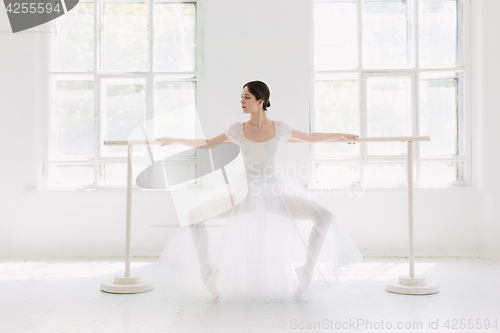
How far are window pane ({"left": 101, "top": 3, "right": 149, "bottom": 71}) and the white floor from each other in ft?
6.97

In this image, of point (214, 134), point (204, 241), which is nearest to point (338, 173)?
point (214, 134)

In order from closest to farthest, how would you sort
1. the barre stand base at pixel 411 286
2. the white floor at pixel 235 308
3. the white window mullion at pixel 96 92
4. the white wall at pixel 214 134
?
1. the white floor at pixel 235 308
2. the barre stand base at pixel 411 286
3. the white wall at pixel 214 134
4. the white window mullion at pixel 96 92

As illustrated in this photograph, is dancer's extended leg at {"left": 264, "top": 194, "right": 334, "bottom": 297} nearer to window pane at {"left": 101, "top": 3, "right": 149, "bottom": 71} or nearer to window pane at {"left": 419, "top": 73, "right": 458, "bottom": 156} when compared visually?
window pane at {"left": 419, "top": 73, "right": 458, "bottom": 156}

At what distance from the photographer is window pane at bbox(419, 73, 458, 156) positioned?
4461 millimetres

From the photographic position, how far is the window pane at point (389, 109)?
4.46 m

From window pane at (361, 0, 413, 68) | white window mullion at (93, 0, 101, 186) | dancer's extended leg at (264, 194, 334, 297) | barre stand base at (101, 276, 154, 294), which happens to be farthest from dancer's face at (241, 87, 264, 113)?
white window mullion at (93, 0, 101, 186)

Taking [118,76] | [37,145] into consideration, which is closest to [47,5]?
[118,76]

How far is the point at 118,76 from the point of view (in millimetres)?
4461

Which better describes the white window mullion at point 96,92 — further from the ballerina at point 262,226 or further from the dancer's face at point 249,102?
the dancer's face at point 249,102

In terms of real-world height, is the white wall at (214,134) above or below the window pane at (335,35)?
below

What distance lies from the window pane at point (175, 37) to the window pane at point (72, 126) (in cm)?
89

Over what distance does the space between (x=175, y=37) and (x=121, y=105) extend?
88 cm

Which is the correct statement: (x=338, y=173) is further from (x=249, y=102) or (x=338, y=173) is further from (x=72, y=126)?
(x=72, y=126)

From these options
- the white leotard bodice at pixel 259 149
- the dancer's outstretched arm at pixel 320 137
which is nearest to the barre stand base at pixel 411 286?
the dancer's outstretched arm at pixel 320 137
